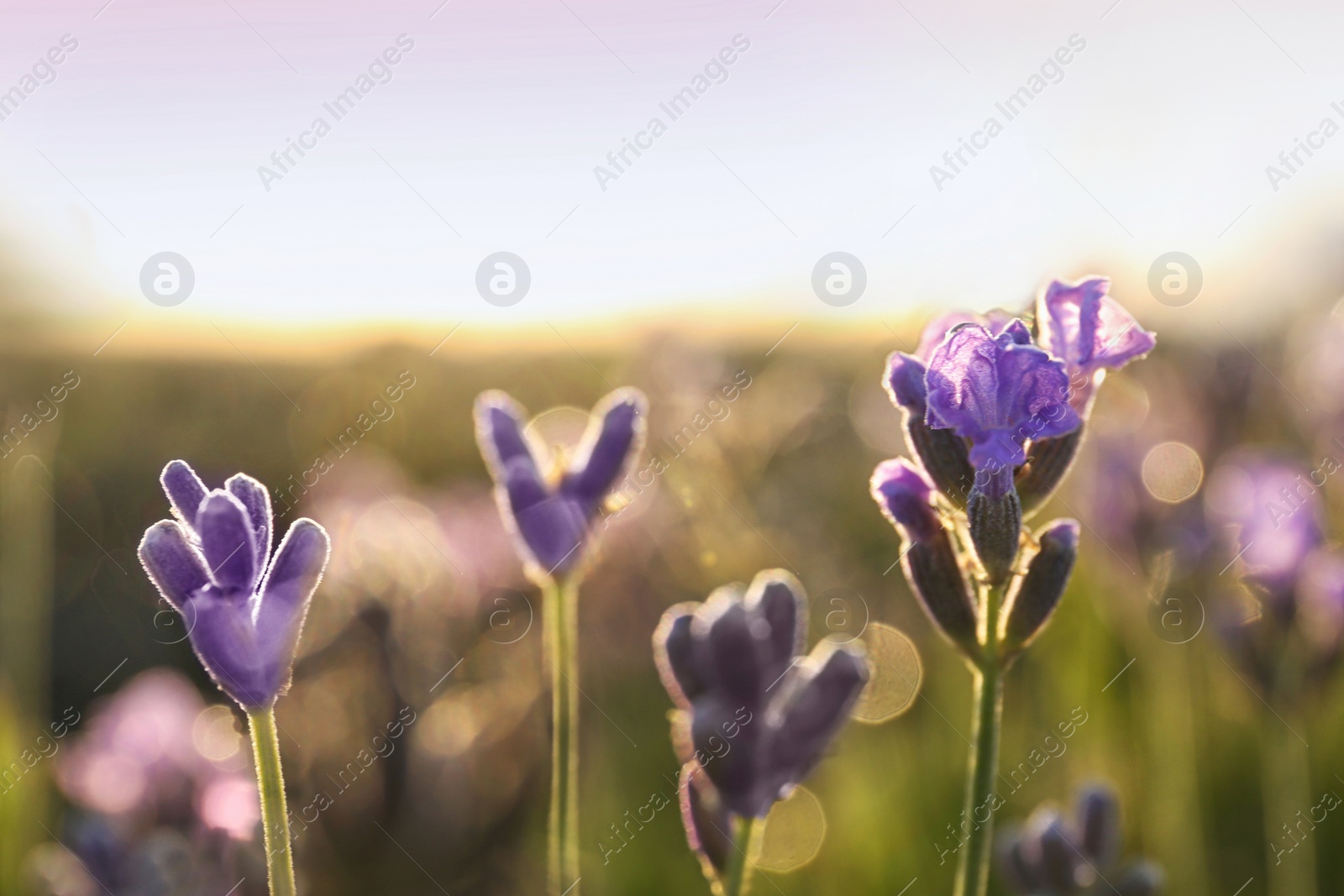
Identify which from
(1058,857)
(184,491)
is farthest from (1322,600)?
(184,491)

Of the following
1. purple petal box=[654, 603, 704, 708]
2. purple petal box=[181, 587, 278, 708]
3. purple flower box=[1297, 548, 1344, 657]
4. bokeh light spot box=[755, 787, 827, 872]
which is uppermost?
purple petal box=[181, 587, 278, 708]

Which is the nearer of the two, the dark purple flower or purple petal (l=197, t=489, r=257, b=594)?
purple petal (l=197, t=489, r=257, b=594)

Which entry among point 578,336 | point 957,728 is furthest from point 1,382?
point 957,728

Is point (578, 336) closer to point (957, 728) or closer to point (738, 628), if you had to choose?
point (957, 728)

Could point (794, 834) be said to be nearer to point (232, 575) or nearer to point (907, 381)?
point (907, 381)

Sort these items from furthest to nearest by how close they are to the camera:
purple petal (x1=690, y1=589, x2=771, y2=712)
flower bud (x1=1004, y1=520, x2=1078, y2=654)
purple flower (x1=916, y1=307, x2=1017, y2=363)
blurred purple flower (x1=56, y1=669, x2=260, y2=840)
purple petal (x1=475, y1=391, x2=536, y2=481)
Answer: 1. blurred purple flower (x1=56, y1=669, x2=260, y2=840)
2. purple petal (x1=475, y1=391, x2=536, y2=481)
3. purple petal (x1=690, y1=589, x2=771, y2=712)
4. purple flower (x1=916, y1=307, x2=1017, y2=363)
5. flower bud (x1=1004, y1=520, x2=1078, y2=654)

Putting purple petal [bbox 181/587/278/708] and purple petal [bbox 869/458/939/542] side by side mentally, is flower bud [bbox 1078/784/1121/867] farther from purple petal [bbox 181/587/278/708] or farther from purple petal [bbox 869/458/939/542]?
purple petal [bbox 181/587/278/708]

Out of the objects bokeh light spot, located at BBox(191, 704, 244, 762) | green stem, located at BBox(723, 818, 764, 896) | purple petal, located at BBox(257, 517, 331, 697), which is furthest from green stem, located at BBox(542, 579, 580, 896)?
bokeh light spot, located at BBox(191, 704, 244, 762)

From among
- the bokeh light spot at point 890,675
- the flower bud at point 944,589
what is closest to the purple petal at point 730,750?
the flower bud at point 944,589
